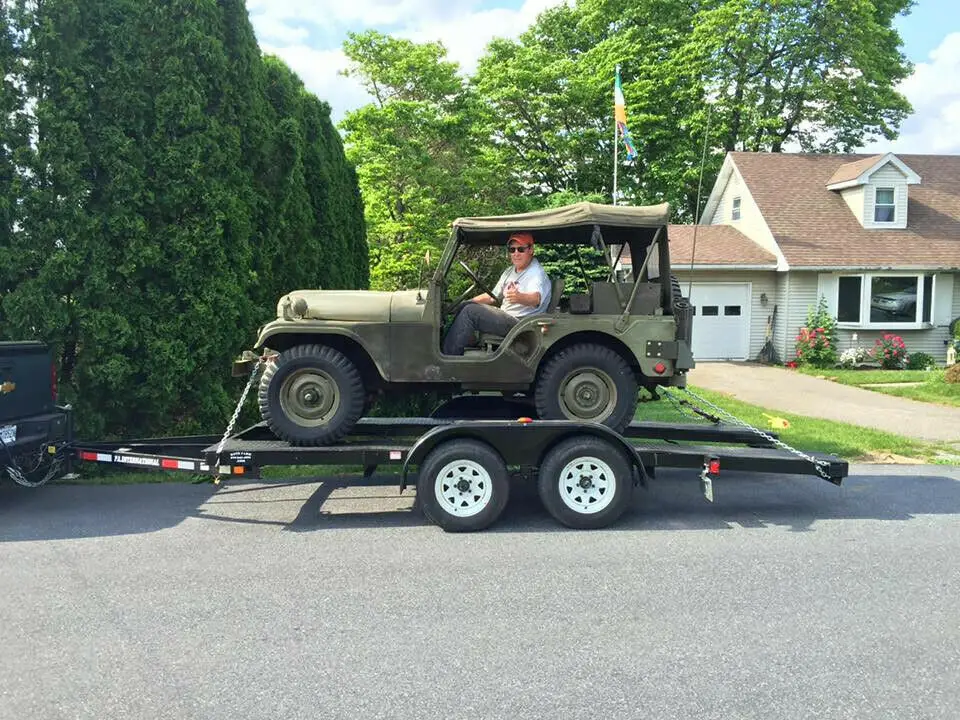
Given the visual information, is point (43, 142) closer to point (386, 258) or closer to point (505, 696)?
point (505, 696)

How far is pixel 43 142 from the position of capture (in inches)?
278

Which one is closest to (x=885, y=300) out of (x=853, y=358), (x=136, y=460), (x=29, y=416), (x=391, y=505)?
(x=853, y=358)

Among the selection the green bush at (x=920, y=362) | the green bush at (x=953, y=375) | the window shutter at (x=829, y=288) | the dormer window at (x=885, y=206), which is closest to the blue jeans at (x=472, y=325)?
the green bush at (x=953, y=375)

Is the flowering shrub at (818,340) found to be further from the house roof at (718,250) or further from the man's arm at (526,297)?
the man's arm at (526,297)

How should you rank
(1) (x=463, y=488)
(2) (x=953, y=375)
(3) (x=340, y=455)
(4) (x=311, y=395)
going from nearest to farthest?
1. (1) (x=463, y=488)
2. (3) (x=340, y=455)
3. (4) (x=311, y=395)
4. (2) (x=953, y=375)

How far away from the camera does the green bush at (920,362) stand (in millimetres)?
18438

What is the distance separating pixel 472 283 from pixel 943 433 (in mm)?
7201

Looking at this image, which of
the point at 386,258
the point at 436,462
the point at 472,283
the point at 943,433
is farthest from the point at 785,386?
the point at 386,258

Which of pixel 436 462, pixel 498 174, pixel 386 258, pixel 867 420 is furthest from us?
pixel 498 174

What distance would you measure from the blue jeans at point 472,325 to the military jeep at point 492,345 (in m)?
0.08

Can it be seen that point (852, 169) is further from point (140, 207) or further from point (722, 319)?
point (140, 207)

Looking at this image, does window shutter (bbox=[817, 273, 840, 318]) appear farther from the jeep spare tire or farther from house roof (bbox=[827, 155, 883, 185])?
the jeep spare tire

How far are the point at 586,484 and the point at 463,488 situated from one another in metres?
0.93

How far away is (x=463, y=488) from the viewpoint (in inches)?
221
